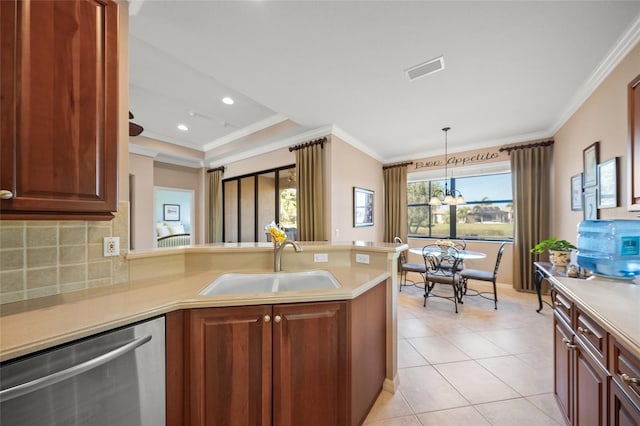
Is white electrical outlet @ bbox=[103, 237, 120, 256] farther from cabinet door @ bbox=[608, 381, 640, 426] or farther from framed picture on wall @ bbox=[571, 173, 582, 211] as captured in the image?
framed picture on wall @ bbox=[571, 173, 582, 211]

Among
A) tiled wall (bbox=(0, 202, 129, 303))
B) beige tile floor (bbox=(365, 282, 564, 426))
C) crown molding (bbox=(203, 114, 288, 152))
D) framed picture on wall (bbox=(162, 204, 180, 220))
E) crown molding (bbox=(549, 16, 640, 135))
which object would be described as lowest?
beige tile floor (bbox=(365, 282, 564, 426))

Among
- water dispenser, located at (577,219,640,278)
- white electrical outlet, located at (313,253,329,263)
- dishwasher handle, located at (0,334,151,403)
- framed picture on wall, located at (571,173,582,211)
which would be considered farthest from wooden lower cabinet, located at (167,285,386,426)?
framed picture on wall, located at (571,173,582,211)

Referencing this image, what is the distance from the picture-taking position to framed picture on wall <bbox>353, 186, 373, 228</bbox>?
4544 millimetres

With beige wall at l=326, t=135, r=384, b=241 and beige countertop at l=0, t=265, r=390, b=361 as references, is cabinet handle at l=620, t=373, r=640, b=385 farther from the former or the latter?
beige wall at l=326, t=135, r=384, b=241

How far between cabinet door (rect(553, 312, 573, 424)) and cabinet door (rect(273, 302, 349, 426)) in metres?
1.26

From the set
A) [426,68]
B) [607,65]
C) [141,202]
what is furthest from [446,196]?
[141,202]

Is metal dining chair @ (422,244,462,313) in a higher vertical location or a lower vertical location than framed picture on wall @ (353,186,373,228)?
lower

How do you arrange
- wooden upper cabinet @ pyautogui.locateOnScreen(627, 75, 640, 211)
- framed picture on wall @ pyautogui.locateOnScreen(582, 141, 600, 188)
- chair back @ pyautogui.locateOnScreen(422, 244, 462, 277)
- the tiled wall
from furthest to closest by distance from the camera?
1. chair back @ pyautogui.locateOnScreen(422, 244, 462, 277)
2. framed picture on wall @ pyautogui.locateOnScreen(582, 141, 600, 188)
3. wooden upper cabinet @ pyautogui.locateOnScreen(627, 75, 640, 211)
4. the tiled wall

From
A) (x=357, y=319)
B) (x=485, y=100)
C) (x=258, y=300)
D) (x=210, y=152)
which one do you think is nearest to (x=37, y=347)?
(x=258, y=300)

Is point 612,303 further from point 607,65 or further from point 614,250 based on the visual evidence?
point 607,65

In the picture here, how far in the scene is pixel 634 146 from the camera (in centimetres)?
169

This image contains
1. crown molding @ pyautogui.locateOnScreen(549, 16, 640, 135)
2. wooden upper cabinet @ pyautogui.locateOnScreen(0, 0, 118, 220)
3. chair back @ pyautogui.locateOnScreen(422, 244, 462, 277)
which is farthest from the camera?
chair back @ pyautogui.locateOnScreen(422, 244, 462, 277)

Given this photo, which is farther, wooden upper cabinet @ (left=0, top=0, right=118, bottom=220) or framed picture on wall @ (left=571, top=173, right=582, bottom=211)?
framed picture on wall @ (left=571, top=173, right=582, bottom=211)

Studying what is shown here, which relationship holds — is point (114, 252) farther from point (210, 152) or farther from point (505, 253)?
point (505, 253)
